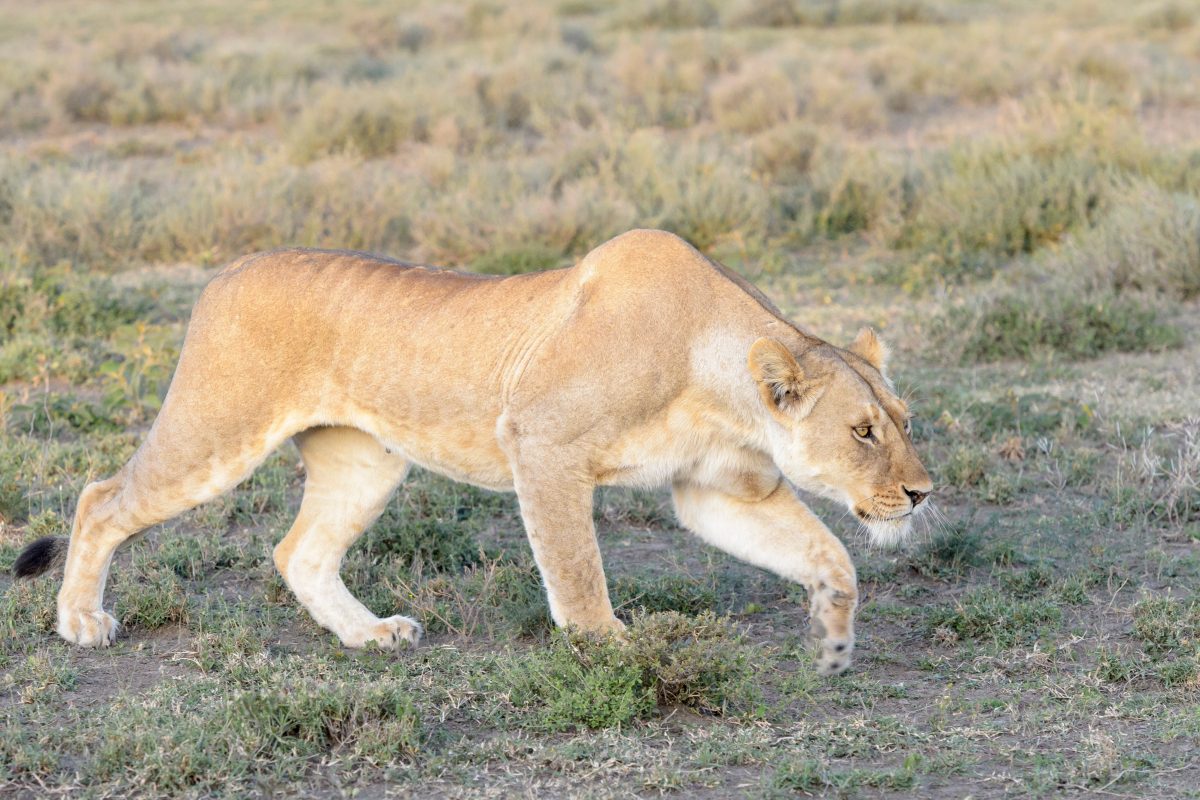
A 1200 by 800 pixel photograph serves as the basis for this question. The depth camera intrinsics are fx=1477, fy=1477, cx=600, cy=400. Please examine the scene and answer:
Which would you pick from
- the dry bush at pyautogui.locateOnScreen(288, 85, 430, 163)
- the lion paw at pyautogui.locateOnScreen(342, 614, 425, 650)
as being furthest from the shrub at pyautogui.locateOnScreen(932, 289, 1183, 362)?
the dry bush at pyautogui.locateOnScreen(288, 85, 430, 163)

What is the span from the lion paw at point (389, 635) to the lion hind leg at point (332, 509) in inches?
2.5

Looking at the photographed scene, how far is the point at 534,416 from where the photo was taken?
15.0 ft

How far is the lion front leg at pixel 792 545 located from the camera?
15.4 ft

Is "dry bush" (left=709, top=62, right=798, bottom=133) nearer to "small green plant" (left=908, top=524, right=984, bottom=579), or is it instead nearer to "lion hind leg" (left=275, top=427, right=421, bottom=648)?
"small green plant" (left=908, top=524, right=984, bottom=579)

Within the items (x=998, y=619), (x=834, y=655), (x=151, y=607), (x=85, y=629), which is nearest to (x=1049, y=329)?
(x=998, y=619)

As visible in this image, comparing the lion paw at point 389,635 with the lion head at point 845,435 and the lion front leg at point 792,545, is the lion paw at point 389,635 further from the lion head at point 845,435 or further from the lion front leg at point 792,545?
the lion head at point 845,435

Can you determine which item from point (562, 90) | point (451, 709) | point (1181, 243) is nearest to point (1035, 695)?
point (451, 709)

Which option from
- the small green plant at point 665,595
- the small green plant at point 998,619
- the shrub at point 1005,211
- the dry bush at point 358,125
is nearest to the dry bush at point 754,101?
the dry bush at point 358,125

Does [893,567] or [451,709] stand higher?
[451,709]

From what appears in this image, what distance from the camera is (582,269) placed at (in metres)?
4.81

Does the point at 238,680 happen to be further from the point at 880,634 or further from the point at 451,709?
the point at 880,634

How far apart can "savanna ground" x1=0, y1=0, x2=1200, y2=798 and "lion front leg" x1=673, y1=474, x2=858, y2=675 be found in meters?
0.15

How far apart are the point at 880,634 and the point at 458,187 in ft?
25.7

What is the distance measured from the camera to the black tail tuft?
17.3 ft
